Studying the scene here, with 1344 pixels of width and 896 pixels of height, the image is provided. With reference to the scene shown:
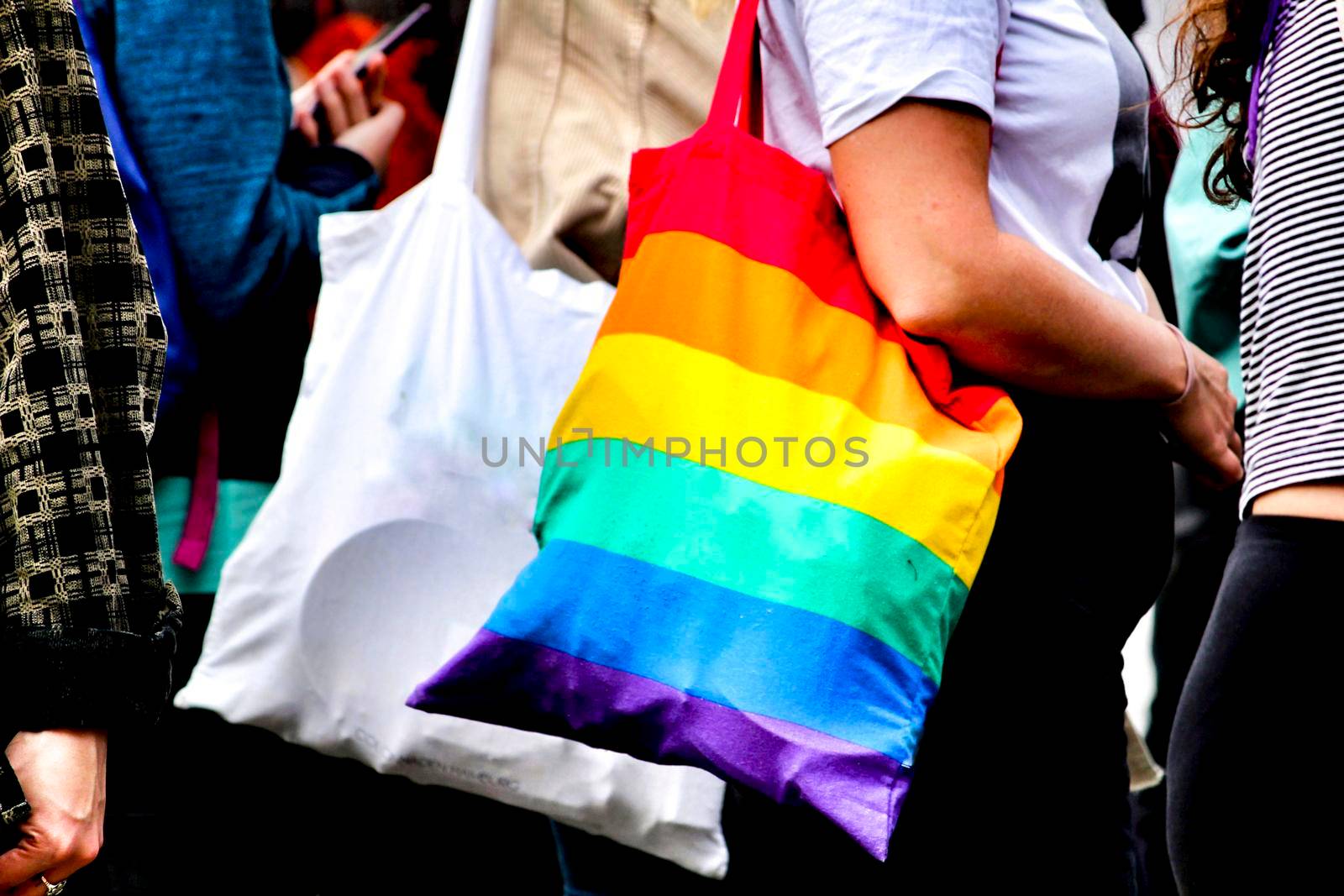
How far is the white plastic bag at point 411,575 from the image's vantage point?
1.77m

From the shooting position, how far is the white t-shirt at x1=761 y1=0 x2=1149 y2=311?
1.25m

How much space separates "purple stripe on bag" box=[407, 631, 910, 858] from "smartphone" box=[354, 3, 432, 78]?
143 centimetres

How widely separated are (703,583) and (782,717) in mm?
137

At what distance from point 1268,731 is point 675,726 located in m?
0.55

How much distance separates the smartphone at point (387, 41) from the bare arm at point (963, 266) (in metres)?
1.36

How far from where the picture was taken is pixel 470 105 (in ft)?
6.38

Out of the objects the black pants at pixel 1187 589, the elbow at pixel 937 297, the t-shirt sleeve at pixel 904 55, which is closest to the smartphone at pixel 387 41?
the t-shirt sleeve at pixel 904 55

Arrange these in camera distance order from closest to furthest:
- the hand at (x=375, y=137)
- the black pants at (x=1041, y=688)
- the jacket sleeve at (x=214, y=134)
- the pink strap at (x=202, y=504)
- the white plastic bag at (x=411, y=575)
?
the black pants at (x=1041, y=688) → the white plastic bag at (x=411, y=575) → the jacket sleeve at (x=214, y=134) → the pink strap at (x=202, y=504) → the hand at (x=375, y=137)

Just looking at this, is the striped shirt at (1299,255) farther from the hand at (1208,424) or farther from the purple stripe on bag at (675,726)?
the purple stripe on bag at (675,726)

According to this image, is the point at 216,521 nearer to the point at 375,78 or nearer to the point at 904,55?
the point at 375,78

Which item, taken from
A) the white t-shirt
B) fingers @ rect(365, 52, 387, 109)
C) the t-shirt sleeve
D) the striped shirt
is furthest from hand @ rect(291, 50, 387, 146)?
the striped shirt

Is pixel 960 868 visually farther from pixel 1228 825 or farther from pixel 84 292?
pixel 84 292

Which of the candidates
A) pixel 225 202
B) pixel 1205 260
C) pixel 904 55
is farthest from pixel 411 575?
pixel 1205 260

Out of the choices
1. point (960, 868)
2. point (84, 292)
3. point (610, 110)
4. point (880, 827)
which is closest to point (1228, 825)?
point (960, 868)
